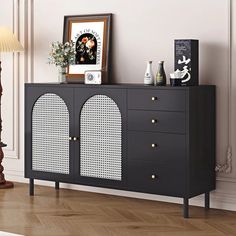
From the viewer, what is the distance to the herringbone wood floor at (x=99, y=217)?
4480 millimetres

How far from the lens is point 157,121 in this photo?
16.1 feet

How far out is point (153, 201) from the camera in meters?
5.45

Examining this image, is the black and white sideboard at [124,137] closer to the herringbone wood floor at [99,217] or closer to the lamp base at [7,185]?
the herringbone wood floor at [99,217]

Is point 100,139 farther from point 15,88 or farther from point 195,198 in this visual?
point 15,88

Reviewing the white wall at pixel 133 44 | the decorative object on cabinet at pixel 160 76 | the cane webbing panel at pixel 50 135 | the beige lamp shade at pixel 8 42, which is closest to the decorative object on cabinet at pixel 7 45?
the beige lamp shade at pixel 8 42

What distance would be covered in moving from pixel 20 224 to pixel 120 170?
927 millimetres

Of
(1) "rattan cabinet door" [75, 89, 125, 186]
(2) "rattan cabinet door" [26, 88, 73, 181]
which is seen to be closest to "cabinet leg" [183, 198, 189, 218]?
(1) "rattan cabinet door" [75, 89, 125, 186]

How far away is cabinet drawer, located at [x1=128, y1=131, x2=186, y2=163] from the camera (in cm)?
484

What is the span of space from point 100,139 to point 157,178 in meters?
0.57

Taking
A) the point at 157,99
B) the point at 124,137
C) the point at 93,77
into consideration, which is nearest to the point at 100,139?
the point at 124,137

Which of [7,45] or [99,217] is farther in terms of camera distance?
[7,45]

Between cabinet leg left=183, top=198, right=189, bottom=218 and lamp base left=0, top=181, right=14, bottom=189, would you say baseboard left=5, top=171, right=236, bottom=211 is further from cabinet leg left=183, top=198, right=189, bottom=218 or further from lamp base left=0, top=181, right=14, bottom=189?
cabinet leg left=183, top=198, right=189, bottom=218

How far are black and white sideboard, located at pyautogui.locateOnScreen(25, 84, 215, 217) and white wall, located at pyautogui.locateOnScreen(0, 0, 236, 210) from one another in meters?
0.13

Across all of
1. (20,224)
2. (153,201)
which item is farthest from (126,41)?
(20,224)
